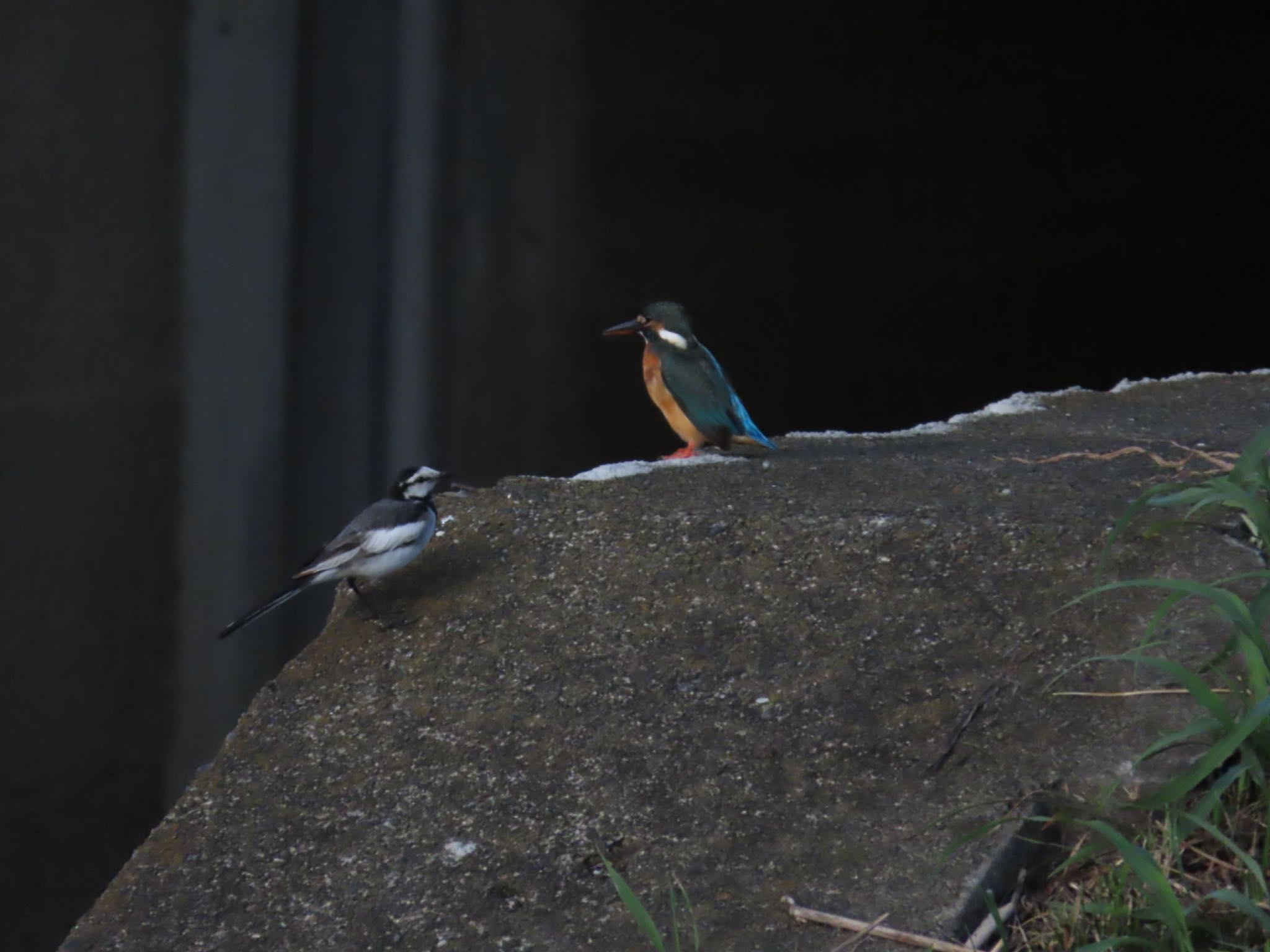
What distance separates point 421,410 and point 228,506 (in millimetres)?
1026

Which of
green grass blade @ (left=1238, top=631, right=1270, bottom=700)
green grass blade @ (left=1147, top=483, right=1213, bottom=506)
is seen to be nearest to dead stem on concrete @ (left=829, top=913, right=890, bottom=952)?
green grass blade @ (left=1238, top=631, right=1270, bottom=700)

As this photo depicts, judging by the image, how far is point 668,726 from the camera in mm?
2674

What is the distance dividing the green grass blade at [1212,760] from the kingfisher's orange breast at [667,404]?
2274 millimetres

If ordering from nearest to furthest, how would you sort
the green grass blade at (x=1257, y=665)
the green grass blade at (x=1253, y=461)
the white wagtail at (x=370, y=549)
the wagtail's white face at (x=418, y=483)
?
the green grass blade at (x=1257, y=665) < the green grass blade at (x=1253, y=461) < the white wagtail at (x=370, y=549) < the wagtail's white face at (x=418, y=483)

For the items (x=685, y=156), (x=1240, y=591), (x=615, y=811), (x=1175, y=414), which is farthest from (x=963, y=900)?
(x=685, y=156)

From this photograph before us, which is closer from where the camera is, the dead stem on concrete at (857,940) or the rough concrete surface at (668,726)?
the dead stem on concrete at (857,940)

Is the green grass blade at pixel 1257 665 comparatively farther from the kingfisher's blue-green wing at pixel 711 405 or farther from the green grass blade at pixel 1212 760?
the kingfisher's blue-green wing at pixel 711 405

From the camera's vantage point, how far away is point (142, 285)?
236 inches

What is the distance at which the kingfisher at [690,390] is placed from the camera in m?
4.31

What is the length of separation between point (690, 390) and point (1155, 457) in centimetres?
140

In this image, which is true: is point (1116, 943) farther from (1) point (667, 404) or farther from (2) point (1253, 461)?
(1) point (667, 404)

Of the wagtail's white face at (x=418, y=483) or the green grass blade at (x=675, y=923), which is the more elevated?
the wagtail's white face at (x=418, y=483)

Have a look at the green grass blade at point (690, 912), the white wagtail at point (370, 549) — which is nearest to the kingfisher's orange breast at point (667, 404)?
the white wagtail at point (370, 549)

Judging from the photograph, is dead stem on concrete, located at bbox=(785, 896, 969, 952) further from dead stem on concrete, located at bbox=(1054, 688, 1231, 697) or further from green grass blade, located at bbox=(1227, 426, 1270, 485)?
green grass blade, located at bbox=(1227, 426, 1270, 485)
